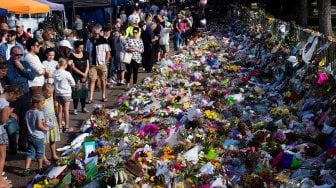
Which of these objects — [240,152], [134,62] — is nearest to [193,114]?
[240,152]

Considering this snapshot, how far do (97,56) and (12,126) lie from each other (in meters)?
3.75

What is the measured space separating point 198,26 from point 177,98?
1989 centimetres

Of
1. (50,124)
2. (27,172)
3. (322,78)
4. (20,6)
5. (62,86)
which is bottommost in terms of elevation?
(27,172)

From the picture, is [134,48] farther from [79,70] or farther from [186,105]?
[186,105]

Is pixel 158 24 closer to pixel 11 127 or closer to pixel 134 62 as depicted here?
pixel 134 62

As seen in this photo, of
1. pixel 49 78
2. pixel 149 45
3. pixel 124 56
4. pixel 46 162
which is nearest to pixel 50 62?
pixel 49 78

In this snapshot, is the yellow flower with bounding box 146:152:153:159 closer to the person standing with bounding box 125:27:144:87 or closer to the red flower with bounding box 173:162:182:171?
the red flower with bounding box 173:162:182:171

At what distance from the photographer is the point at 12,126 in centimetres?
765

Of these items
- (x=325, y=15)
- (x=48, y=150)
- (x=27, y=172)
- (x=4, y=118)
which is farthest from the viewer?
(x=325, y=15)

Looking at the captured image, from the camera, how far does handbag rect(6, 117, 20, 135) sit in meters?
7.58

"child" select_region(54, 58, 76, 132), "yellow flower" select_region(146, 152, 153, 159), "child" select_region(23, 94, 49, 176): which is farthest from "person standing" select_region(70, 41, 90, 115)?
"yellow flower" select_region(146, 152, 153, 159)

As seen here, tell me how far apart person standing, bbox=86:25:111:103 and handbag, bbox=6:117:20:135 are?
348 cm

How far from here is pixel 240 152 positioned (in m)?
6.65

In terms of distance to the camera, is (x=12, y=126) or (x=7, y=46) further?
(x=7, y=46)
